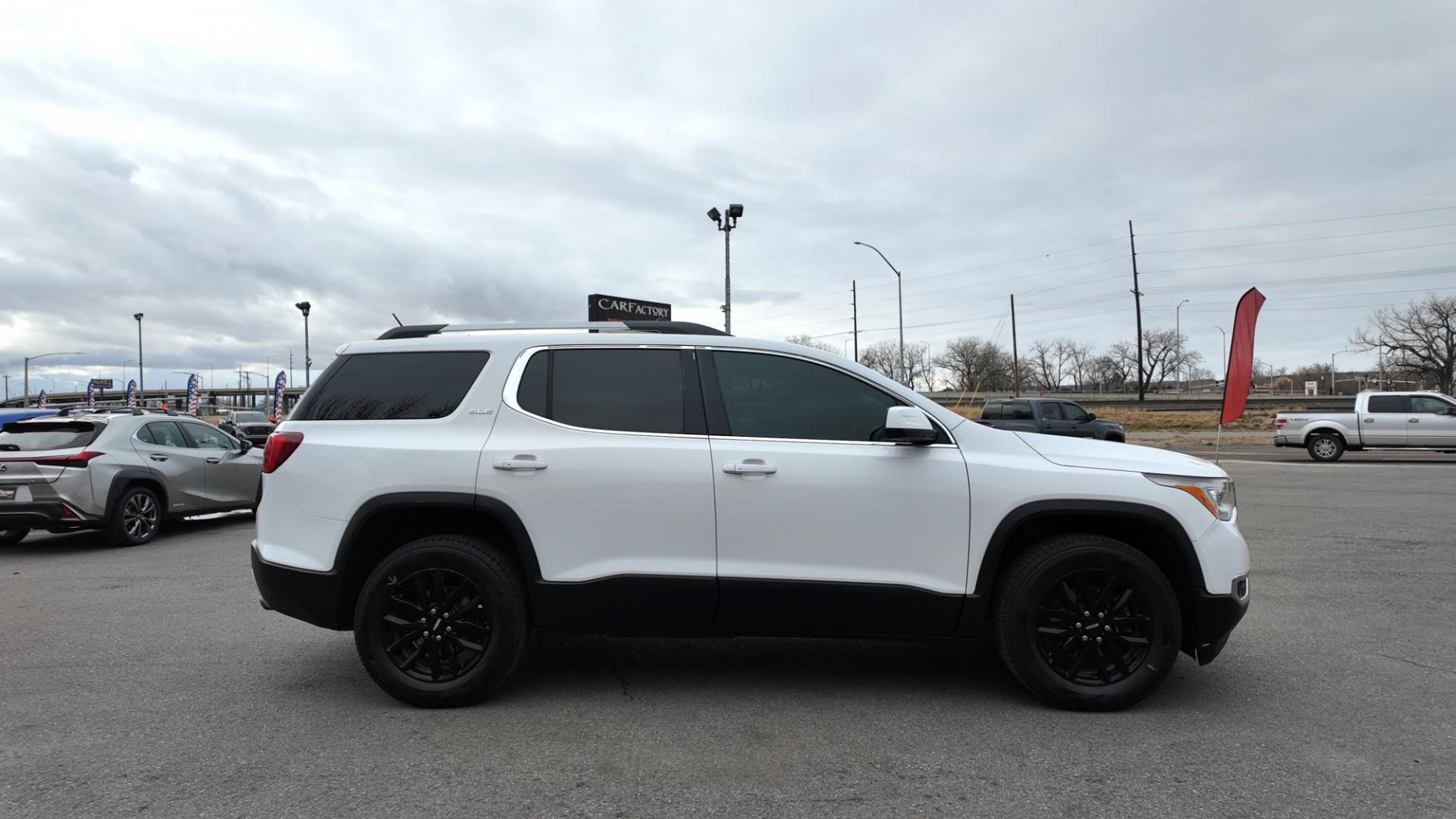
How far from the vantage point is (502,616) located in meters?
3.94

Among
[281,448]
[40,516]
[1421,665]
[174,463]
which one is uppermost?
[281,448]

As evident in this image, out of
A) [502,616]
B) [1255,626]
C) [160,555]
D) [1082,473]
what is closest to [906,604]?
[1082,473]

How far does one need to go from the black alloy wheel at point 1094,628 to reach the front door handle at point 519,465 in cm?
241

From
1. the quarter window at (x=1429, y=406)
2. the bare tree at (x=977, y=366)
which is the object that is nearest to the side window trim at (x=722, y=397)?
the quarter window at (x=1429, y=406)

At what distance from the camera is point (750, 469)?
391cm

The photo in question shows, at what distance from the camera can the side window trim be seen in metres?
4.01

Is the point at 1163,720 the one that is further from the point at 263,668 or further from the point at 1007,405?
the point at 1007,405

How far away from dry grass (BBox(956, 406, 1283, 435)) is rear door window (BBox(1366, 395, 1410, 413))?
16.5 meters

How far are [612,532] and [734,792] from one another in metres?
1.29

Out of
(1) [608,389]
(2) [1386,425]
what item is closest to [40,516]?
(1) [608,389]

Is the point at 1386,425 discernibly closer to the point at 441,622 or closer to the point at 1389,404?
the point at 1389,404

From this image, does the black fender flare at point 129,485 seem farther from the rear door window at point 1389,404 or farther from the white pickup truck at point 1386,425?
the rear door window at point 1389,404

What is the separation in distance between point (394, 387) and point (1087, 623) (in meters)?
3.52

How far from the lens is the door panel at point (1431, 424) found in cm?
2062
